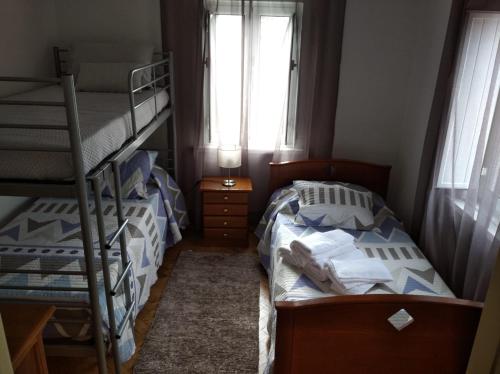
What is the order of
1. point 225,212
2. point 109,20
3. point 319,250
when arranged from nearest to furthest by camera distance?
point 319,250 < point 109,20 < point 225,212

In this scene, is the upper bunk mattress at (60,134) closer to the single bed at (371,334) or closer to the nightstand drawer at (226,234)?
the single bed at (371,334)

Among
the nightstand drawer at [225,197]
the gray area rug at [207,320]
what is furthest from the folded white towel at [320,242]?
the nightstand drawer at [225,197]

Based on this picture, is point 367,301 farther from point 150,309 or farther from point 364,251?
point 150,309

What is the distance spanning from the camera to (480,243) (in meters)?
2.09

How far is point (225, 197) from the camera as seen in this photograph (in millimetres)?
3381

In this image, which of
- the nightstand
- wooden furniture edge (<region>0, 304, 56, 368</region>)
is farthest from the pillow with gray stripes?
wooden furniture edge (<region>0, 304, 56, 368</region>)

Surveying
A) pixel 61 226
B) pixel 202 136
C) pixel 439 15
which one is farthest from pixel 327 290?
pixel 439 15

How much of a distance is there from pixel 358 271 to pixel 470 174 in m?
0.93

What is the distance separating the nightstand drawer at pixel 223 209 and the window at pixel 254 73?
57cm

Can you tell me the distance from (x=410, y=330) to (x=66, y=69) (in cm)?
325

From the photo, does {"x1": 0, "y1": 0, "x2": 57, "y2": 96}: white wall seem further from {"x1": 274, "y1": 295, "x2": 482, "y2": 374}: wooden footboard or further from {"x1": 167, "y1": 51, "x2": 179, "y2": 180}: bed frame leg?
{"x1": 274, "y1": 295, "x2": 482, "y2": 374}: wooden footboard

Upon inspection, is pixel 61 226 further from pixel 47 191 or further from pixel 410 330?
pixel 410 330

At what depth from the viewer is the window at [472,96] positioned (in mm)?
2162

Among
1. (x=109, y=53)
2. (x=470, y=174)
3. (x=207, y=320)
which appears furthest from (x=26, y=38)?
(x=470, y=174)
